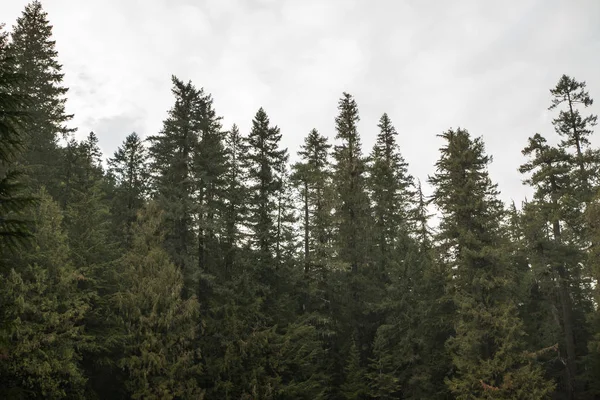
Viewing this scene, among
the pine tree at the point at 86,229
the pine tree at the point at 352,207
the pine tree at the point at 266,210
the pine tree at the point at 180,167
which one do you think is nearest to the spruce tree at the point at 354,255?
the pine tree at the point at 352,207

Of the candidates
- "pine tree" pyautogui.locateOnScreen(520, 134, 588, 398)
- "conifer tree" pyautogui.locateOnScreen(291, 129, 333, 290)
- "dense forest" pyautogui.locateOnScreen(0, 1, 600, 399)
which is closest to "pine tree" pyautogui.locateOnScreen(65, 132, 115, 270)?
"dense forest" pyautogui.locateOnScreen(0, 1, 600, 399)

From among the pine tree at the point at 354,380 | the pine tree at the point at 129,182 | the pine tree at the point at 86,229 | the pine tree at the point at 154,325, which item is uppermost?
the pine tree at the point at 129,182

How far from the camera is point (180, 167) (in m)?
23.8

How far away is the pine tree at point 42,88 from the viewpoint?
23672mm

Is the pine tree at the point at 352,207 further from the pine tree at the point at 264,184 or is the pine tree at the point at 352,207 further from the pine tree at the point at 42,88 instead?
the pine tree at the point at 42,88

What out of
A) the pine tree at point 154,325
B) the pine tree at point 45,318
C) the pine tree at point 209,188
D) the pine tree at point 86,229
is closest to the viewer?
the pine tree at point 45,318

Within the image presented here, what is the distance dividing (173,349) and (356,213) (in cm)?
1546

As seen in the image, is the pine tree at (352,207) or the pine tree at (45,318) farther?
the pine tree at (352,207)

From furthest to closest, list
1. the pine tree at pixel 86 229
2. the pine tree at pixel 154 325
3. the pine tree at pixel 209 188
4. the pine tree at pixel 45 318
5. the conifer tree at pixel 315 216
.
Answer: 1. the conifer tree at pixel 315 216
2. the pine tree at pixel 209 188
3. the pine tree at pixel 86 229
4. the pine tree at pixel 154 325
5. the pine tree at pixel 45 318

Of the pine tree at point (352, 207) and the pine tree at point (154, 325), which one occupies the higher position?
the pine tree at point (352, 207)

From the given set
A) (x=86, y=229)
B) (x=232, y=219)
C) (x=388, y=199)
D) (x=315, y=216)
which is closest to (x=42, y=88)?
(x=86, y=229)

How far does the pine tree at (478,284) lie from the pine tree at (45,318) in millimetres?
18241

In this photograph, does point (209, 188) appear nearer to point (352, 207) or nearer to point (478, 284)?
point (352, 207)

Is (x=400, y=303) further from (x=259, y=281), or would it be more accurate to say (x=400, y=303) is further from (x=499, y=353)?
(x=259, y=281)
